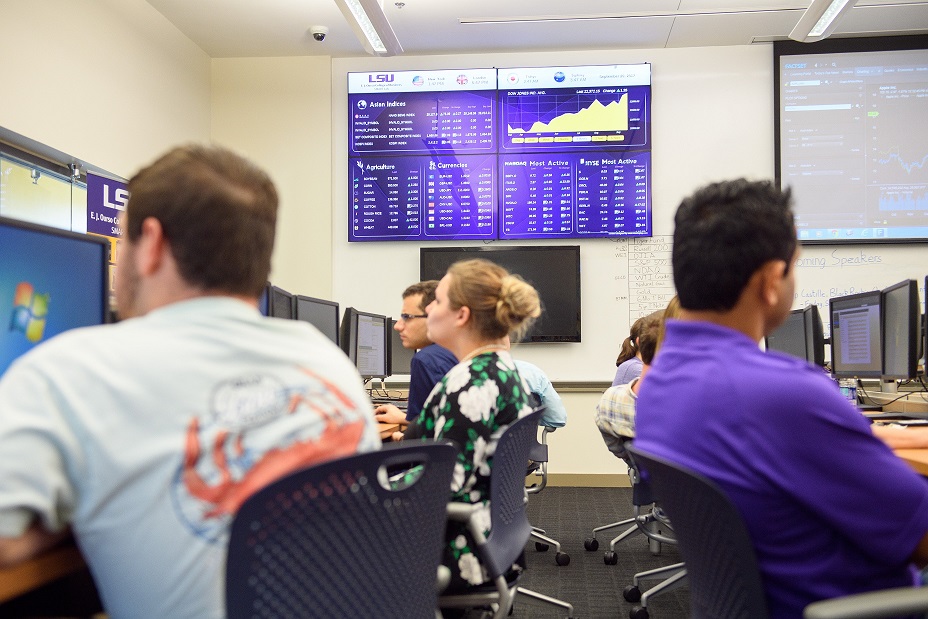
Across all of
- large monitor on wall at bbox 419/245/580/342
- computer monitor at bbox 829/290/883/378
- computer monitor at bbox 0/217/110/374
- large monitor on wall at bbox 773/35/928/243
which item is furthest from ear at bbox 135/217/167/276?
large monitor on wall at bbox 773/35/928/243

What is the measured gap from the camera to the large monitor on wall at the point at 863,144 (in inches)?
218

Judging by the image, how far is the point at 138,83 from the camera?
16.5 ft

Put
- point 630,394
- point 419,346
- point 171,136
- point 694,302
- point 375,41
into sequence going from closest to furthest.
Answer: point 694,302, point 630,394, point 419,346, point 375,41, point 171,136

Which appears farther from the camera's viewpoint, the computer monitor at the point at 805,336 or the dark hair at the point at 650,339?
the computer monitor at the point at 805,336

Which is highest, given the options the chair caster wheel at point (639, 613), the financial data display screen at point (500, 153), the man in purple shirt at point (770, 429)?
the financial data display screen at point (500, 153)

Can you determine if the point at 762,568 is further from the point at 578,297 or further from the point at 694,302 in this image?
the point at 578,297

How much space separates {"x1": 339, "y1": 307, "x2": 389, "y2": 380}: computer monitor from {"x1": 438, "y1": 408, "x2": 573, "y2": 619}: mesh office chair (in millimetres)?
1821

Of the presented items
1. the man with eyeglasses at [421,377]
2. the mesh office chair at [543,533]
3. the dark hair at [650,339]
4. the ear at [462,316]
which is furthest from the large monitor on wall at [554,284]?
the ear at [462,316]

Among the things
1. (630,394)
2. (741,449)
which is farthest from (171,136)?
(741,449)

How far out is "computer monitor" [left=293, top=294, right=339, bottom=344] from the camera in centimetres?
317

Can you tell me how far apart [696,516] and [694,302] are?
A: 0.33 metres

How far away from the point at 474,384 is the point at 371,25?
3397mm

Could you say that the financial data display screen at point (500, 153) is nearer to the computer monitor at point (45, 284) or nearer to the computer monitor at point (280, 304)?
the computer monitor at point (280, 304)

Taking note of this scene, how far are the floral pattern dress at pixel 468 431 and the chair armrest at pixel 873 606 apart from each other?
1010 millimetres
